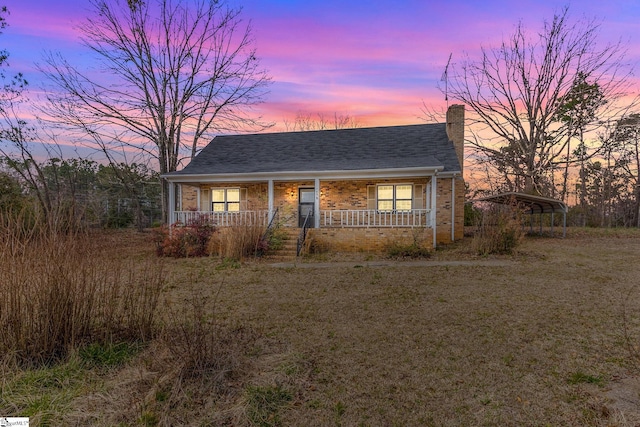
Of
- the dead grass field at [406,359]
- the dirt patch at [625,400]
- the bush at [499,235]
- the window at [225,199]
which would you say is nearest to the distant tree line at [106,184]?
the window at [225,199]

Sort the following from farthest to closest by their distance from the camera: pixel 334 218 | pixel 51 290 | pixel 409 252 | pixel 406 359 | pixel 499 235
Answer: pixel 334 218, pixel 409 252, pixel 499 235, pixel 406 359, pixel 51 290

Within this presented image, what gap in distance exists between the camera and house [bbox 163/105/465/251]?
13070 millimetres

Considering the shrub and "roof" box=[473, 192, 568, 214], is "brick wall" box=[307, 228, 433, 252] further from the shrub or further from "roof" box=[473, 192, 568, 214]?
"roof" box=[473, 192, 568, 214]

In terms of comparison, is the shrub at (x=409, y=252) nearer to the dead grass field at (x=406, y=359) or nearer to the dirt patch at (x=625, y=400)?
the dead grass field at (x=406, y=359)

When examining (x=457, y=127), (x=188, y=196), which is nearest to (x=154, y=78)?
(x=188, y=196)

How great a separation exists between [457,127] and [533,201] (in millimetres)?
5182

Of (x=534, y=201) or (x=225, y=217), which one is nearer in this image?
(x=225, y=217)

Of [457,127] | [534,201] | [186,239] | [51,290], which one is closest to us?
[51,290]

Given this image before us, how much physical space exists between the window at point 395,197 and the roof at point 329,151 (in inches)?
49.8

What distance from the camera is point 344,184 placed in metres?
15.3

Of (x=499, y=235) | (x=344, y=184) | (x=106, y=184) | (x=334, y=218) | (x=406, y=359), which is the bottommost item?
(x=406, y=359)

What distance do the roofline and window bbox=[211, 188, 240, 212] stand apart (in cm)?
176

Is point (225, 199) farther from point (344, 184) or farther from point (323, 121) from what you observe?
point (323, 121)

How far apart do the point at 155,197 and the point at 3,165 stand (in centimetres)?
968
